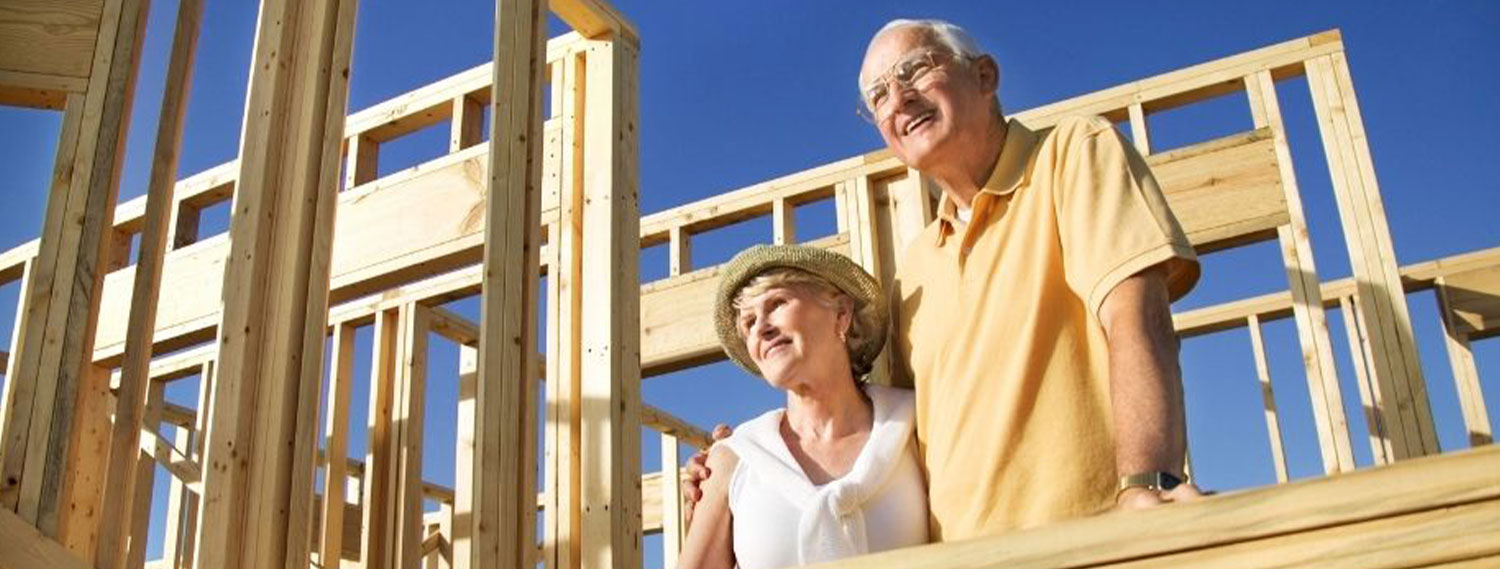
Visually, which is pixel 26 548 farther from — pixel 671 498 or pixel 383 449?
pixel 671 498

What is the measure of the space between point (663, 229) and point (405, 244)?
2792 mm

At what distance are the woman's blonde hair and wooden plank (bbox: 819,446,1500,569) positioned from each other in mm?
1460

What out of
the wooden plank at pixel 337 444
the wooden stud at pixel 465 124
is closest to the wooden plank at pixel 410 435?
the wooden plank at pixel 337 444

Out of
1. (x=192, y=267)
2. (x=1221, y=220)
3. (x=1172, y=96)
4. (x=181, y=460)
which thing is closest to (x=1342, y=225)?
(x=1221, y=220)

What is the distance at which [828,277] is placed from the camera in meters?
2.27

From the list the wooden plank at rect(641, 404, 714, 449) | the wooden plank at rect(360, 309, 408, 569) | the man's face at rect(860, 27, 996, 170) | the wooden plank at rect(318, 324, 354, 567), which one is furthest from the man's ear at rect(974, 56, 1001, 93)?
the wooden plank at rect(641, 404, 714, 449)

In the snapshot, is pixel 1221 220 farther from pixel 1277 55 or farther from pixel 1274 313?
pixel 1274 313

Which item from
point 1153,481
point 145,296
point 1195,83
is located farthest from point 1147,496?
point 1195,83

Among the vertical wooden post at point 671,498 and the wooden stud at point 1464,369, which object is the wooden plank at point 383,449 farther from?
the wooden stud at point 1464,369

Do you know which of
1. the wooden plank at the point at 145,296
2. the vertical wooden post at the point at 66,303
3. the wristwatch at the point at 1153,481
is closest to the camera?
the wristwatch at the point at 1153,481

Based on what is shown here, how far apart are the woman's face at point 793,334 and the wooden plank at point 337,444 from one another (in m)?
5.23

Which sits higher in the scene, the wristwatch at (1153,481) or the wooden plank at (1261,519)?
the wristwatch at (1153,481)

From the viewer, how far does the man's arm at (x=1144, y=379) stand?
65.2 inches

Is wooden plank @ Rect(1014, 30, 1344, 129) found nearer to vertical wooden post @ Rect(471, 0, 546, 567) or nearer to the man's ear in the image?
vertical wooden post @ Rect(471, 0, 546, 567)
